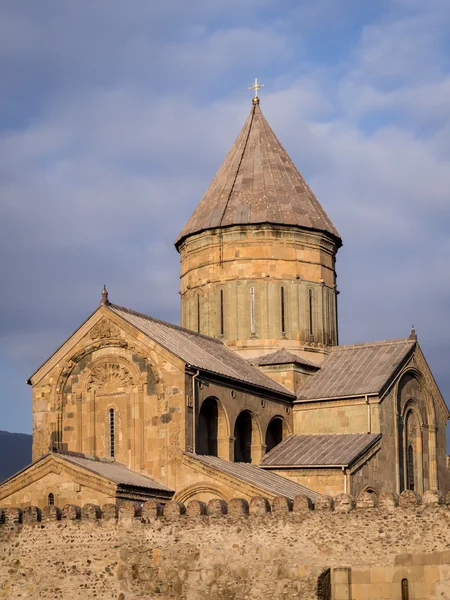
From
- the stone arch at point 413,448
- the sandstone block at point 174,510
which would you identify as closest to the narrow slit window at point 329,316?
the stone arch at point 413,448

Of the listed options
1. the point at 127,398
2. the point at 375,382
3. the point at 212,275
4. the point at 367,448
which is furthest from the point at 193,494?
the point at 212,275

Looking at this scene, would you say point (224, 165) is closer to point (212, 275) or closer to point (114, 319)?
point (212, 275)

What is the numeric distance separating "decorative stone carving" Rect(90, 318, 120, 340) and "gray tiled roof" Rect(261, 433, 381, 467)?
20.3ft

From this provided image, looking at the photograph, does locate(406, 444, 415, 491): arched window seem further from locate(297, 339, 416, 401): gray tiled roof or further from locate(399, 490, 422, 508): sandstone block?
locate(399, 490, 422, 508): sandstone block

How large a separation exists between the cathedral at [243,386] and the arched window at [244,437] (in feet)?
0.15

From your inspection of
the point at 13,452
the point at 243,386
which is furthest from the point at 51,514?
the point at 13,452

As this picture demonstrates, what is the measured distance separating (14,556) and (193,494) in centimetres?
681

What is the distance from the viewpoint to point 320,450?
3656cm

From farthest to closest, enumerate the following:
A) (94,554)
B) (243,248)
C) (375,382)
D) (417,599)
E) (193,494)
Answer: (243,248)
(375,382)
(193,494)
(94,554)
(417,599)


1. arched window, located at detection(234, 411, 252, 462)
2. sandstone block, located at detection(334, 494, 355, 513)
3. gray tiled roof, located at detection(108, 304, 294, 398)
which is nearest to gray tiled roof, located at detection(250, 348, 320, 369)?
gray tiled roof, located at detection(108, 304, 294, 398)

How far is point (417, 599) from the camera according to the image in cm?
2384

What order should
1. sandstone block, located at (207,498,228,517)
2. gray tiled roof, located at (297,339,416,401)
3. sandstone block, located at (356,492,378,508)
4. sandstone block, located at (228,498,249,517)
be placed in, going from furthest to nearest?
gray tiled roof, located at (297,339,416,401)
sandstone block, located at (207,498,228,517)
sandstone block, located at (228,498,249,517)
sandstone block, located at (356,492,378,508)

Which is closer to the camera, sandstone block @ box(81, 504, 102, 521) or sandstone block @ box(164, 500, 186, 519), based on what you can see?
sandstone block @ box(164, 500, 186, 519)

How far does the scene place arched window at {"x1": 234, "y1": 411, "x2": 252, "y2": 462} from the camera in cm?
3728
